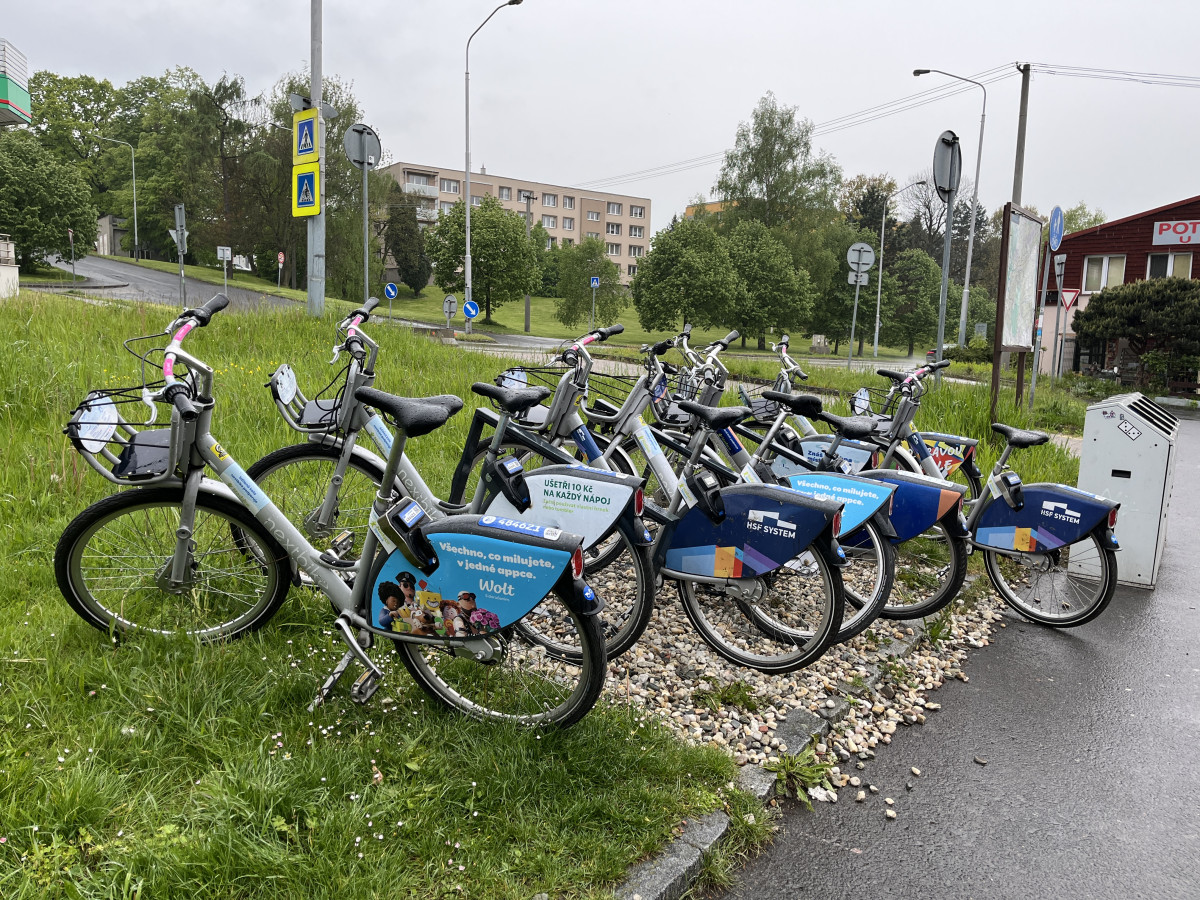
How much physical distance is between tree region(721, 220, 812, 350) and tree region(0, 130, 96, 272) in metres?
37.1

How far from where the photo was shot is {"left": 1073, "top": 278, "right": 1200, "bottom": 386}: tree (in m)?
21.0

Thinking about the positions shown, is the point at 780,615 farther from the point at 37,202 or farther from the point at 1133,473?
the point at 37,202

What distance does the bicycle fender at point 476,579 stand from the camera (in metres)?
2.50

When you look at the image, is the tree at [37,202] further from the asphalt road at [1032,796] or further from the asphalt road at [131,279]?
the asphalt road at [1032,796]

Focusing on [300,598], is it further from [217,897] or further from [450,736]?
[217,897]

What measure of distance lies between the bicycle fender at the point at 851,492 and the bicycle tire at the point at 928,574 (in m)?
0.53

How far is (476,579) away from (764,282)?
41.7 m

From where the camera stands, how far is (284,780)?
7.77 ft

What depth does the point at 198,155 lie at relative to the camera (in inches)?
1949

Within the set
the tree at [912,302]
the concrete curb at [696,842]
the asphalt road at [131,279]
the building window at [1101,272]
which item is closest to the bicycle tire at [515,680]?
the concrete curb at [696,842]

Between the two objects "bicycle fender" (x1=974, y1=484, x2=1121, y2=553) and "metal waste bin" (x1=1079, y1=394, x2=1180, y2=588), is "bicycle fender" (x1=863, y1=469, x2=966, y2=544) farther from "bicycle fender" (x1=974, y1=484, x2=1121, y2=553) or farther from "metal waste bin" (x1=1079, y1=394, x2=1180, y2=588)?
"metal waste bin" (x1=1079, y1=394, x2=1180, y2=588)

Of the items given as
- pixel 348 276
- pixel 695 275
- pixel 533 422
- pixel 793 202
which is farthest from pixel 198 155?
pixel 533 422

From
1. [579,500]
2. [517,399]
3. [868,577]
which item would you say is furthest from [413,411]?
[868,577]

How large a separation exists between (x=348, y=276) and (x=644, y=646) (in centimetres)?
4519
